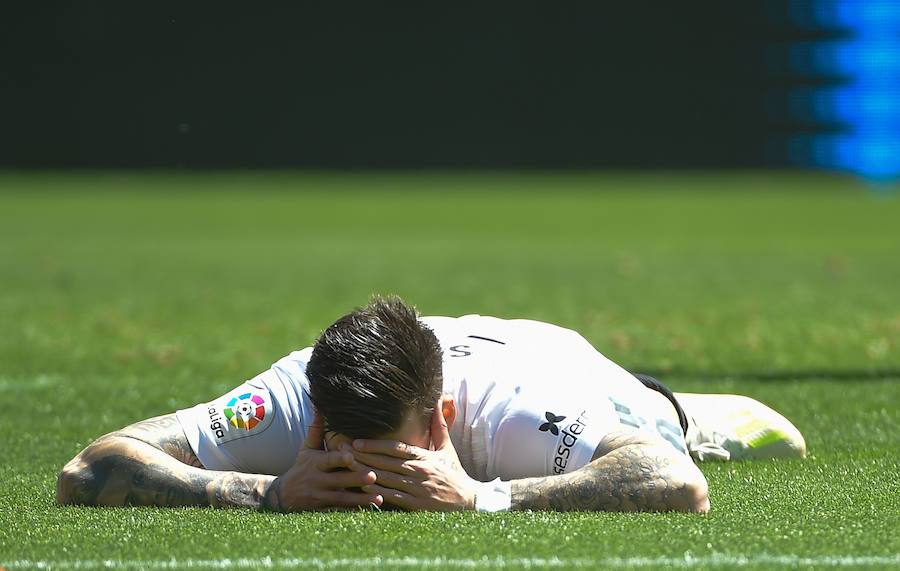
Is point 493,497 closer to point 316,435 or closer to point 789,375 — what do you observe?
point 316,435

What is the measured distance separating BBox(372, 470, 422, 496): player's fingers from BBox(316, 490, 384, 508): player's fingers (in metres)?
0.05

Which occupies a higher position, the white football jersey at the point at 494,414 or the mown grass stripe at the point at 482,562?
the white football jersey at the point at 494,414

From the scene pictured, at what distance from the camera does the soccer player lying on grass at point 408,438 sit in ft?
11.7

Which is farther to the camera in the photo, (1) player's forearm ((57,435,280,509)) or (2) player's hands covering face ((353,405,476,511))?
(1) player's forearm ((57,435,280,509))

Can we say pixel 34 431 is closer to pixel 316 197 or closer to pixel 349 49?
pixel 316 197

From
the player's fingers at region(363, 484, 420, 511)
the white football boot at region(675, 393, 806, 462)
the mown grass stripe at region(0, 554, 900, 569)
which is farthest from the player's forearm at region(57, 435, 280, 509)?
the white football boot at region(675, 393, 806, 462)

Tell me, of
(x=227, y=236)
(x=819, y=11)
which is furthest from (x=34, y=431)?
(x=819, y=11)

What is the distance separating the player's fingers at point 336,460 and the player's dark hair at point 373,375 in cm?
6

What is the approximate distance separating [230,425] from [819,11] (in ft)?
62.5

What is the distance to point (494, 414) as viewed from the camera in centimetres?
382

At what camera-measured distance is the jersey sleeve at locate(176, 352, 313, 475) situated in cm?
389

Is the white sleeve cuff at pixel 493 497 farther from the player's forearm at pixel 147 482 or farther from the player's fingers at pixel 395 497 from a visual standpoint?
the player's forearm at pixel 147 482

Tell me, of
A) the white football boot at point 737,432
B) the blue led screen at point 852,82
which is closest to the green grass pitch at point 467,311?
the white football boot at point 737,432

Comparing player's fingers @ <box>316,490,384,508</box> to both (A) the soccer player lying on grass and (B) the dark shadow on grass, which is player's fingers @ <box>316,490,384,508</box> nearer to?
(A) the soccer player lying on grass
